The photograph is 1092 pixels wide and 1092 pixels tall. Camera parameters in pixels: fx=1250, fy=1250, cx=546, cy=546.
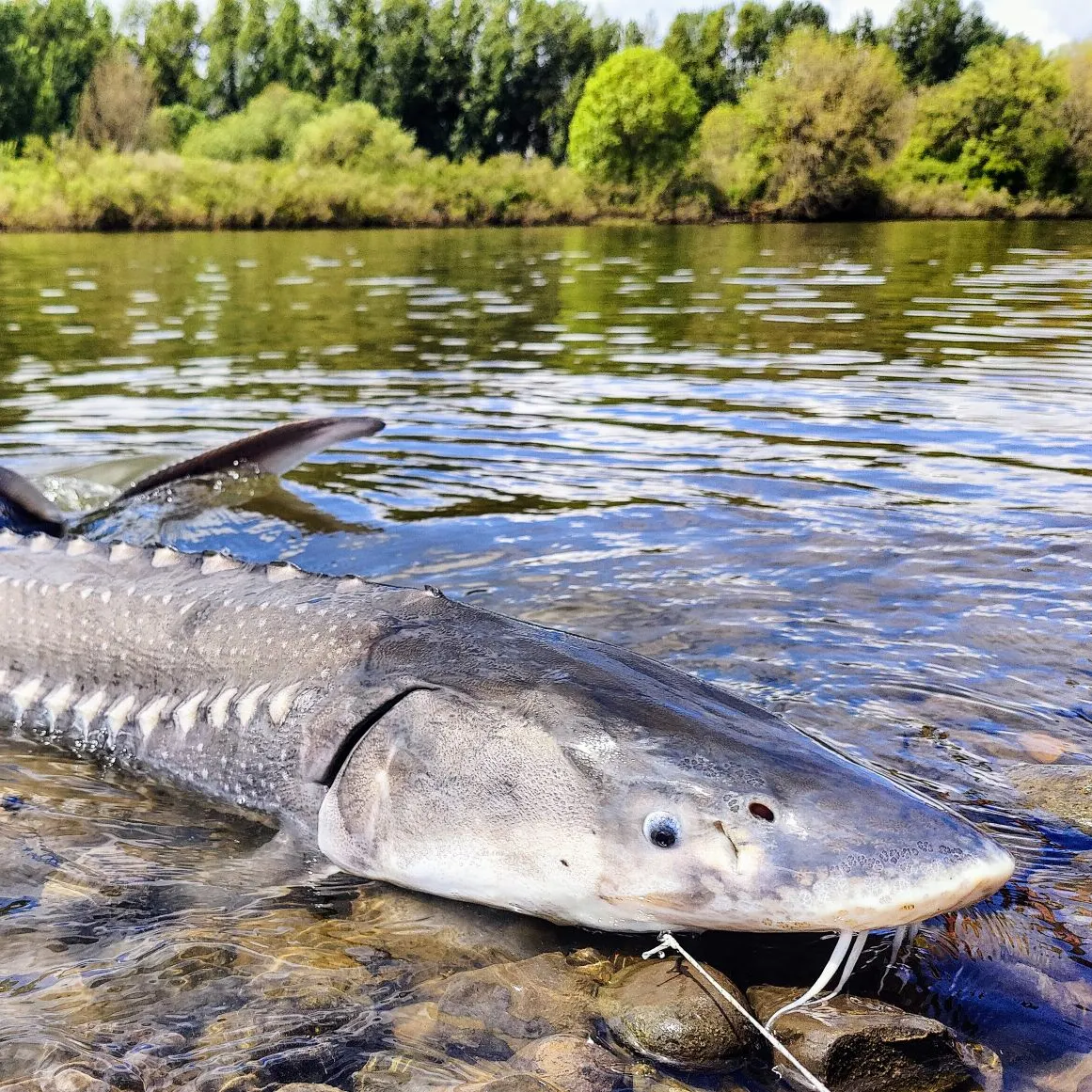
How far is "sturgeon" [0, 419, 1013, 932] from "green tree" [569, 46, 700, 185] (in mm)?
54678

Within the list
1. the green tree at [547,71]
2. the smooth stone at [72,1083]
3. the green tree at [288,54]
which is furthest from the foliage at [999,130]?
the smooth stone at [72,1083]

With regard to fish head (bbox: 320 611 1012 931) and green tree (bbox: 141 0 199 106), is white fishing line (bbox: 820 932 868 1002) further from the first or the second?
green tree (bbox: 141 0 199 106)

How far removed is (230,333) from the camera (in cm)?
1305

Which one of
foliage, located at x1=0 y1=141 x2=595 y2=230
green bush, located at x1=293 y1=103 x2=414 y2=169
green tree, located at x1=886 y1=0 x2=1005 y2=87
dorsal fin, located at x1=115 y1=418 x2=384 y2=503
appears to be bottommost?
dorsal fin, located at x1=115 y1=418 x2=384 y2=503

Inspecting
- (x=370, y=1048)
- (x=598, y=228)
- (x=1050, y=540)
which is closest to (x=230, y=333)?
(x=1050, y=540)

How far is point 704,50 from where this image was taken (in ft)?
275

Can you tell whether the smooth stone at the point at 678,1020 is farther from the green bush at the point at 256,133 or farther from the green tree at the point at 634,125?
the green bush at the point at 256,133

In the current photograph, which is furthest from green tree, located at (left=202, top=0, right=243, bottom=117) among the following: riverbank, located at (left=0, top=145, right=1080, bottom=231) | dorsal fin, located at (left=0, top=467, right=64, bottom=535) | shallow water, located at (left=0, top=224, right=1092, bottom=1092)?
dorsal fin, located at (left=0, top=467, right=64, bottom=535)

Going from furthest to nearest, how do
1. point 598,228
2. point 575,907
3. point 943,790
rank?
point 598,228 < point 943,790 < point 575,907

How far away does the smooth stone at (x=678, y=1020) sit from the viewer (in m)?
1.92

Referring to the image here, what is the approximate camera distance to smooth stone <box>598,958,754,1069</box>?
75.7 inches

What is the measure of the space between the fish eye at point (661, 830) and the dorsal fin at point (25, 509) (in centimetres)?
299

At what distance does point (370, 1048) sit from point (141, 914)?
2.25 feet

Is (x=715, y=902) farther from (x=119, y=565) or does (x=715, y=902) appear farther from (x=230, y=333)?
(x=230, y=333)
